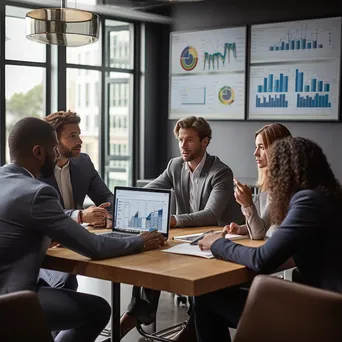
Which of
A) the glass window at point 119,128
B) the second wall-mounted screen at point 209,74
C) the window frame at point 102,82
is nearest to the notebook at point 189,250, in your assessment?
the window frame at point 102,82

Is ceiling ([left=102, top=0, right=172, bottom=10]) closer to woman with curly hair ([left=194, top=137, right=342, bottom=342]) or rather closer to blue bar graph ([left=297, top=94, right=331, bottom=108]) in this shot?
blue bar graph ([left=297, top=94, right=331, bottom=108])

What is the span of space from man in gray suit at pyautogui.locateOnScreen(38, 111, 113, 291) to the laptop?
0.31 metres

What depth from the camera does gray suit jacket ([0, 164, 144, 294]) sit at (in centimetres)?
261

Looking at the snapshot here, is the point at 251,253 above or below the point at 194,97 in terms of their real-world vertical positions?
below

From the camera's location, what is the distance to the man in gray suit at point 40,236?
103 inches

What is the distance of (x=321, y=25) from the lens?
6.77 metres

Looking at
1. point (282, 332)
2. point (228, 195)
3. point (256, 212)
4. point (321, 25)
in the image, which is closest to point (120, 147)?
point (321, 25)

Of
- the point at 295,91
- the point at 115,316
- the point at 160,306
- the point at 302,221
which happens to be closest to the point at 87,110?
the point at 295,91

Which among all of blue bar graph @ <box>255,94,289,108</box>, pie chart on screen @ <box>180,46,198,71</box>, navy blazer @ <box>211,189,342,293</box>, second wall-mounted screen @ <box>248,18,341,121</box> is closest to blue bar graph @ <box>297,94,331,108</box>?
second wall-mounted screen @ <box>248,18,341,121</box>

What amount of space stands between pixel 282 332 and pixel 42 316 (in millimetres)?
772

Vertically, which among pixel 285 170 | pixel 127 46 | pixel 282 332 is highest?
pixel 127 46

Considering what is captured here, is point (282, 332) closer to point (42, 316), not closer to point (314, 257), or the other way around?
point (314, 257)

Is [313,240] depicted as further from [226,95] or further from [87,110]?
[87,110]

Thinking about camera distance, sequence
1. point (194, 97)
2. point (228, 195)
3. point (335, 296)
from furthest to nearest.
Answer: point (194, 97) < point (228, 195) < point (335, 296)
